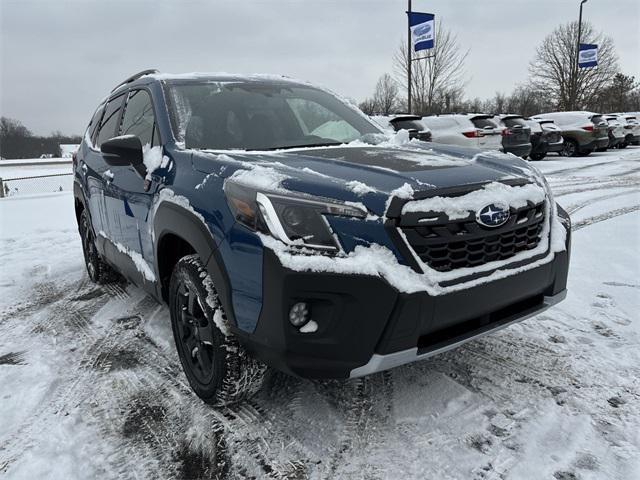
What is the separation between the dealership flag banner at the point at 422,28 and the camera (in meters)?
17.2

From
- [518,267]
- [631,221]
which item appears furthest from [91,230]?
[631,221]

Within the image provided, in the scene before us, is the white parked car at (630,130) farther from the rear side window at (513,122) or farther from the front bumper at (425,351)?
the front bumper at (425,351)

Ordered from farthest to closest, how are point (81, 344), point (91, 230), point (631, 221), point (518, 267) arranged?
point (631, 221)
point (91, 230)
point (81, 344)
point (518, 267)

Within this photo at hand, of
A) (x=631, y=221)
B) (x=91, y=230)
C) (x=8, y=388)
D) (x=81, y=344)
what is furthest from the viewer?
(x=631, y=221)

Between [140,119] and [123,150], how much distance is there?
0.65 meters

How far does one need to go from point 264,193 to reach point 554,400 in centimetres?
171

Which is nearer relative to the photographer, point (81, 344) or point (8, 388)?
point (8, 388)

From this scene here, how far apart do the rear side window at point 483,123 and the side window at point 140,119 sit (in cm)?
1120

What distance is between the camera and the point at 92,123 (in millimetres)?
4742

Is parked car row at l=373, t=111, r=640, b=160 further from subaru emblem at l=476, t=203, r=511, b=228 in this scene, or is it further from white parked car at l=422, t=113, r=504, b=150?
subaru emblem at l=476, t=203, r=511, b=228

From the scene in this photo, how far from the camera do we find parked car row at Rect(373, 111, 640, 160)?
42.1 feet

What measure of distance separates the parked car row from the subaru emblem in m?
7.89

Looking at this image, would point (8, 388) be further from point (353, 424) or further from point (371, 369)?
point (371, 369)

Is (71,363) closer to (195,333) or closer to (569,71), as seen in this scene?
(195,333)
